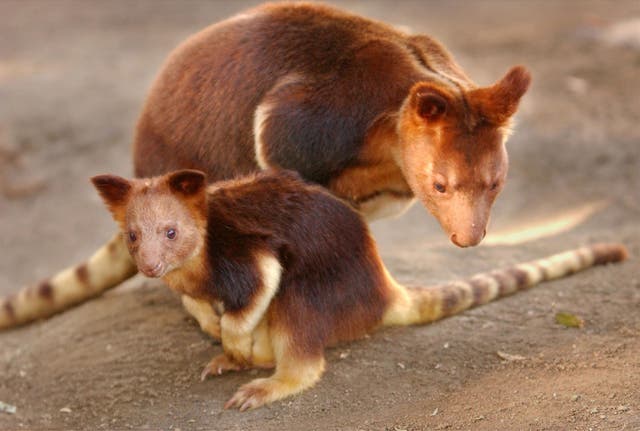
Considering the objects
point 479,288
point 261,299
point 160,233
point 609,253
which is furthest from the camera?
point 609,253

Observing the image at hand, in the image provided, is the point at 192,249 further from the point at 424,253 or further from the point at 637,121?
the point at 637,121

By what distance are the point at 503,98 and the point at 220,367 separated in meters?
2.44

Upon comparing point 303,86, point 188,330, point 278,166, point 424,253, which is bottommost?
point 424,253

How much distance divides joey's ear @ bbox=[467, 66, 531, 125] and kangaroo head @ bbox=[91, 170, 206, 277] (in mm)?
1736

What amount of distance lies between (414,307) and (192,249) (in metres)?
1.71

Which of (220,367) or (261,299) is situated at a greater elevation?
(261,299)

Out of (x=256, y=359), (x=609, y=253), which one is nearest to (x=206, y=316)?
(x=256, y=359)

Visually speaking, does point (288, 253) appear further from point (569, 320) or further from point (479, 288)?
point (569, 320)

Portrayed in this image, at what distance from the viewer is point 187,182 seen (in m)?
5.16

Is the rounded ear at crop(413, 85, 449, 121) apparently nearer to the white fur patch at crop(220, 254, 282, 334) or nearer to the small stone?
the white fur patch at crop(220, 254, 282, 334)

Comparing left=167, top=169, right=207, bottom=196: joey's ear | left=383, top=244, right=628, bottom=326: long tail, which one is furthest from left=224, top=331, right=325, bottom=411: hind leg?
left=167, top=169, right=207, bottom=196: joey's ear

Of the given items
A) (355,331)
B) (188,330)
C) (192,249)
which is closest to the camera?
(192,249)

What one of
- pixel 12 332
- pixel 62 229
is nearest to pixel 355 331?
pixel 12 332

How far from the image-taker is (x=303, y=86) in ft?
19.8
